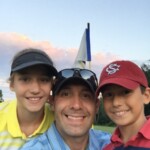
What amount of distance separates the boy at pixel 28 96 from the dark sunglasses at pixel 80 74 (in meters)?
0.36

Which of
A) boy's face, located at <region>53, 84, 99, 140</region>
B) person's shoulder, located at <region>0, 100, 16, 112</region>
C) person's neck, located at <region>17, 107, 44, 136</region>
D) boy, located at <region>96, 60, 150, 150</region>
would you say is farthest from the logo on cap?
person's shoulder, located at <region>0, 100, 16, 112</region>

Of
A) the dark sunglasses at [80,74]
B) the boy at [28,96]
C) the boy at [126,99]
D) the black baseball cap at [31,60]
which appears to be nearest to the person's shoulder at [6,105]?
the boy at [28,96]

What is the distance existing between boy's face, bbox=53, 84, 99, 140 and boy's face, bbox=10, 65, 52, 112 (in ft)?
1.38

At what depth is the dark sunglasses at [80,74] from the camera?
413cm

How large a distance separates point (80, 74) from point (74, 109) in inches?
14.5

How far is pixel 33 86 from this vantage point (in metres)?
4.54

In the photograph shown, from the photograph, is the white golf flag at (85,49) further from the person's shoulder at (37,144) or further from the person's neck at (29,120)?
the person's shoulder at (37,144)

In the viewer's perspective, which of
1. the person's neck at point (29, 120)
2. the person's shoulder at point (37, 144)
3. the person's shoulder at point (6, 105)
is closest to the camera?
the person's shoulder at point (37, 144)

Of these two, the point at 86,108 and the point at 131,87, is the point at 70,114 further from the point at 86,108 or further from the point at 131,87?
the point at 131,87

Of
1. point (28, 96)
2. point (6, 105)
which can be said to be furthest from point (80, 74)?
point (6, 105)

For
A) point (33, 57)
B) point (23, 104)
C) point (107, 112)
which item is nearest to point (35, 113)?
point (23, 104)

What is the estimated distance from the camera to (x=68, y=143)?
13.7 feet

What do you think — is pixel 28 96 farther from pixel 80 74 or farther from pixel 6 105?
pixel 80 74

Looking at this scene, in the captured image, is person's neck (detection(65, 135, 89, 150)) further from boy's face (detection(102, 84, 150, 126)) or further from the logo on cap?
the logo on cap
